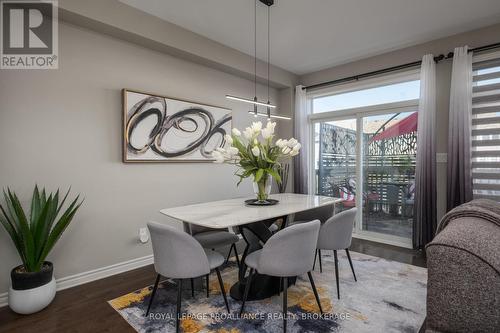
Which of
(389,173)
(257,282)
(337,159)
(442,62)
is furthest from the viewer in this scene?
(337,159)

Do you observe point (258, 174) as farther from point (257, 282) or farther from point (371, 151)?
point (371, 151)

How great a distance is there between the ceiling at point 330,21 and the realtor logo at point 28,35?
0.71m

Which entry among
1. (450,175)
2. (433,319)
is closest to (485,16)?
(450,175)

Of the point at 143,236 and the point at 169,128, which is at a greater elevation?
the point at 169,128

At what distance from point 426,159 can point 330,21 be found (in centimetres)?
205

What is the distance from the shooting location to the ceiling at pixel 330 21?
2.73 m

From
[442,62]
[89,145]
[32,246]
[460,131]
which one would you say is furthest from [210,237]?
[442,62]

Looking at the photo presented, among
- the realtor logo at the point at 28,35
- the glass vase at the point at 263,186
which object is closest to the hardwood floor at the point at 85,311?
the glass vase at the point at 263,186

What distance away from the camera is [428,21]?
306 centimetres

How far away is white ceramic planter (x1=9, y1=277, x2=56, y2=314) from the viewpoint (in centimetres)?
207

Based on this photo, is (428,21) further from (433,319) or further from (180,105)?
(433,319)

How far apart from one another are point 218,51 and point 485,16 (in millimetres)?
3050

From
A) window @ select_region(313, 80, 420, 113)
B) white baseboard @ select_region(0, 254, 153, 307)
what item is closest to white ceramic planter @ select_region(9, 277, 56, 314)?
white baseboard @ select_region(0, 254, 153, 307)

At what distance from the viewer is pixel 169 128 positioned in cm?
330
